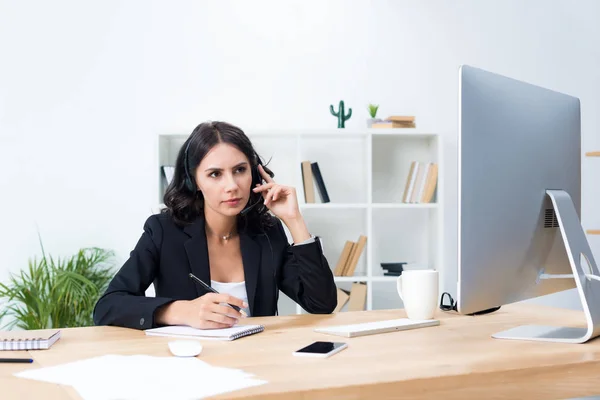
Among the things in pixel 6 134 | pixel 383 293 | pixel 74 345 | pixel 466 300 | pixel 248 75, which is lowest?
pixel 383 293

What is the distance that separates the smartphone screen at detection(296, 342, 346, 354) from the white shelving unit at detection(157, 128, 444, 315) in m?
2.64

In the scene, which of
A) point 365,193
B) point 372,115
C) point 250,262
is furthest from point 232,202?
point 365,193

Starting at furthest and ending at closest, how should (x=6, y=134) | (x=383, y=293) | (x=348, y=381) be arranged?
(x=383, y=293)
(x=6, y=134)
(x=348, y=381)

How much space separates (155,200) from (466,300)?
2.71m

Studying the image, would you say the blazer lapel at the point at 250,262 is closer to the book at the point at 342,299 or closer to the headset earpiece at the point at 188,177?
the headset earpiece at the point at 188,177

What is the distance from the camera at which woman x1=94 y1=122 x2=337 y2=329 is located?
2.08 metres

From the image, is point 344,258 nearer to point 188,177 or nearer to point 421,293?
point 188,177

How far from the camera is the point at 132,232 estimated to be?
157 inches

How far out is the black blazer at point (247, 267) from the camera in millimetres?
2059

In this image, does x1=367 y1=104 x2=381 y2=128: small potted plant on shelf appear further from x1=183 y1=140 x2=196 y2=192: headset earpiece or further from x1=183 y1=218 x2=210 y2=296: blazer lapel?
x1=183 y1=218 x2=210 y2=296: blazer lapel

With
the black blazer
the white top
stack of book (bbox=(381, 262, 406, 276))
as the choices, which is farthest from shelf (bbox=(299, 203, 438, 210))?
the white top

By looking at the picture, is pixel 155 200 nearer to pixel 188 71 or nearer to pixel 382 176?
pixel 188 71

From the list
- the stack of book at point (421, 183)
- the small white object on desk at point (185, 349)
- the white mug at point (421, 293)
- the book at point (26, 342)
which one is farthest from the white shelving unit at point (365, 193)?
the small white object on desk at point (185, 349)

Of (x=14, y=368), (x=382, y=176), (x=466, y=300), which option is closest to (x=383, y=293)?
(x=382, y=176)
